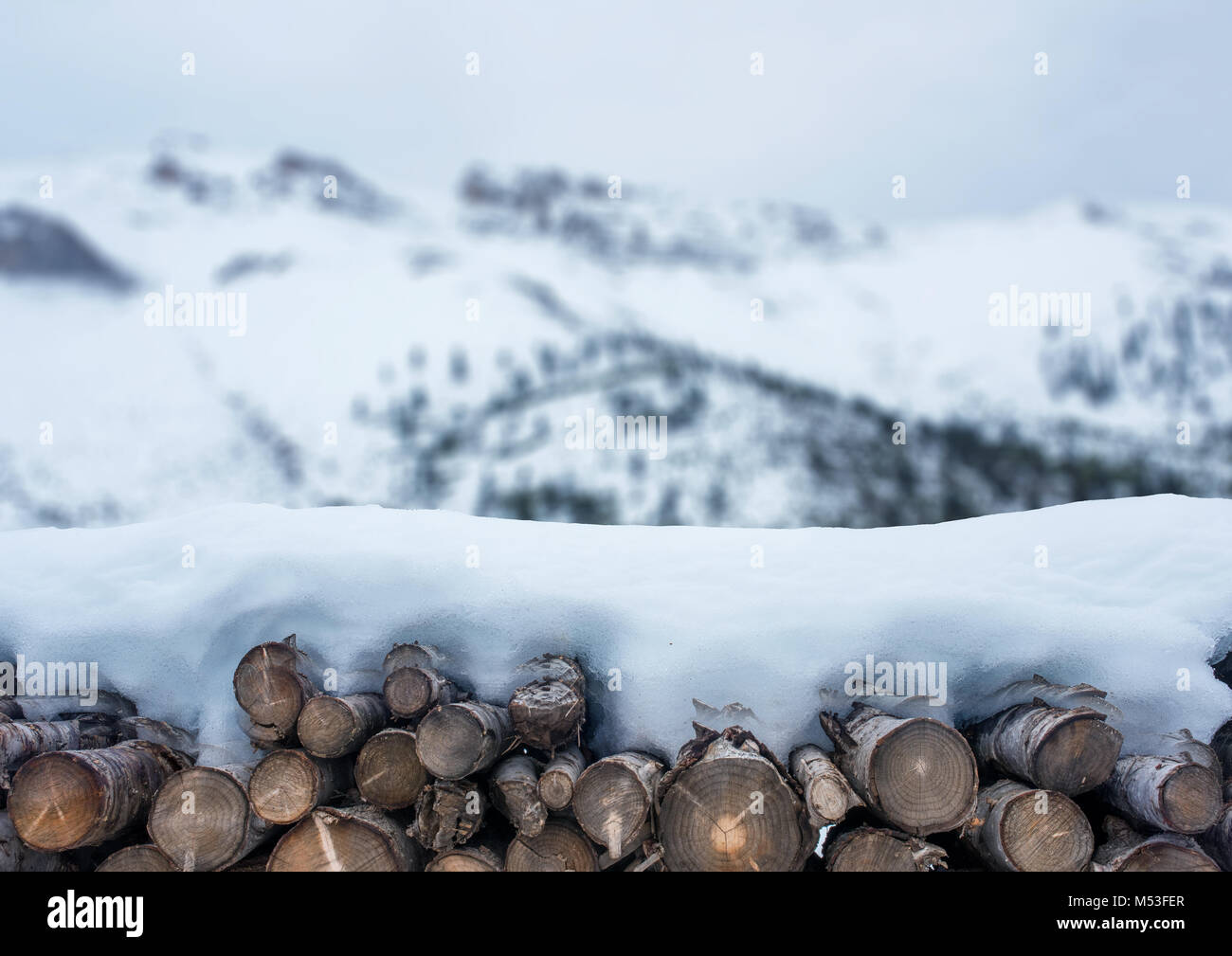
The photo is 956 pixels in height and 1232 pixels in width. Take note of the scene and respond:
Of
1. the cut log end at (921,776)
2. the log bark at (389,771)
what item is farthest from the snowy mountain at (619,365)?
the cut log end at (921,776)

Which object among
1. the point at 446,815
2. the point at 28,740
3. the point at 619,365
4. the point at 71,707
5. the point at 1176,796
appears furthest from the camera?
the point at 619,365

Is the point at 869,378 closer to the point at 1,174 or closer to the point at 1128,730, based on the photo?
the point at 1128,730

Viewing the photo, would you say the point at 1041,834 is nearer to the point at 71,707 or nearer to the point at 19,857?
the point at 19,857

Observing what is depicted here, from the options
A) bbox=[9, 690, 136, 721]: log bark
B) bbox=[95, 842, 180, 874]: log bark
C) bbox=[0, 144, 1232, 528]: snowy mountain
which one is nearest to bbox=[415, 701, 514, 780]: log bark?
bbox=[95, 842, 180, 874]: log bark

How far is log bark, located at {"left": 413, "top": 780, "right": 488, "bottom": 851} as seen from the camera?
1.83m

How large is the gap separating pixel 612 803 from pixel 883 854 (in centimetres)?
76

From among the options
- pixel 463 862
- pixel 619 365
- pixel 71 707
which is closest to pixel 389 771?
pixel 463 862

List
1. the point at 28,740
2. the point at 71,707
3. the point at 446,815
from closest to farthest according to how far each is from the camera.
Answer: the point at 446,815, the point at 28,740, the point at 71,707

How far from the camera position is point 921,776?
1.71 meters

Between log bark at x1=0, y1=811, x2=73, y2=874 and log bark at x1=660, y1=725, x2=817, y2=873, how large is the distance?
1.94m

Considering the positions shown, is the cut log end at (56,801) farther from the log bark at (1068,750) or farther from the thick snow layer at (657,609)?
the log bark at (1068,750)

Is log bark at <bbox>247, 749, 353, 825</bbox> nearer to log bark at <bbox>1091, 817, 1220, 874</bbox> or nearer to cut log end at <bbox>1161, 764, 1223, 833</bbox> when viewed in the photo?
log bark at <bbox>1091, 817, 1220, 874</bbox>

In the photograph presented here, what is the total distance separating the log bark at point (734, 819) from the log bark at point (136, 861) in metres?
1.53
